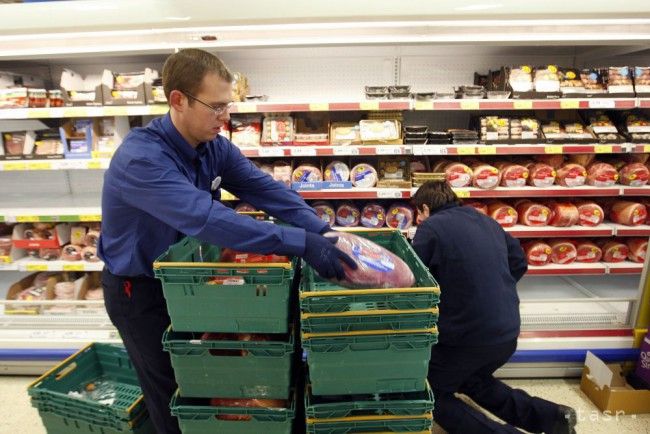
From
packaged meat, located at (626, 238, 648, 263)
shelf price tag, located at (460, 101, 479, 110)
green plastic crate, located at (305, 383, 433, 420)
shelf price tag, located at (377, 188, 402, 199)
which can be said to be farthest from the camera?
packaged meat, located at (626, 238, 648, 263)

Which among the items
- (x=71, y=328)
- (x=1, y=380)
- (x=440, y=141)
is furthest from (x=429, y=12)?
(x=1, y=380)

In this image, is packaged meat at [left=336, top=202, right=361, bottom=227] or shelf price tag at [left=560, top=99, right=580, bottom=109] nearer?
shelf price tag at [left=560, top=99, right=580, bottom=109]

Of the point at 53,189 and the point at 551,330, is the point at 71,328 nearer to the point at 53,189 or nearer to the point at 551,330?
the point at 53,189

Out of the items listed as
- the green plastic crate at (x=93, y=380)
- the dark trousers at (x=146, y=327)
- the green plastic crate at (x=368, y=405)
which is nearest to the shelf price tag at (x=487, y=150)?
the green plastic crate at (x=368, y=405)

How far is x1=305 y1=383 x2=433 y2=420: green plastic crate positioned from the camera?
1.52 m

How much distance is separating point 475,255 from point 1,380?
3443 mm

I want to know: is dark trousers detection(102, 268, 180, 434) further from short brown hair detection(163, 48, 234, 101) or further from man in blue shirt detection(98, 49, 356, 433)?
short brown hair detection(163, 48, 234, 101)

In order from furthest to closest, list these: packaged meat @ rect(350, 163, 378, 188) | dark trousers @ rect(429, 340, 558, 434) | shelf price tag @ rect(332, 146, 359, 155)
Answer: packaged meat @ rect(350, 163, 378, 188), shelf price tag @ rect(332, 146, 359, 155), dark trousers @ rect(429, 340, 558, 434)

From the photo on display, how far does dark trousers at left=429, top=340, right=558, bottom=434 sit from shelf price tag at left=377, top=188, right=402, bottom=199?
1205 millimetres

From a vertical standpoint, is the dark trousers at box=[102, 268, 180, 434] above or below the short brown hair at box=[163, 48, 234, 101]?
below

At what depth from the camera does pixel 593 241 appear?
3.34 meters

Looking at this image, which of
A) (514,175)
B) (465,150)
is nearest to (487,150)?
(465,150)

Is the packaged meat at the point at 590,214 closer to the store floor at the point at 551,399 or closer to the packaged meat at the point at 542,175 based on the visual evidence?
the packaged meat at the point at 542,175

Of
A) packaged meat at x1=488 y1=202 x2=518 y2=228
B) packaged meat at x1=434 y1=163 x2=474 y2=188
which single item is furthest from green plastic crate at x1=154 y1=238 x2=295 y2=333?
packaged meat at x1=488 y1=202 x2=518 y2=228
